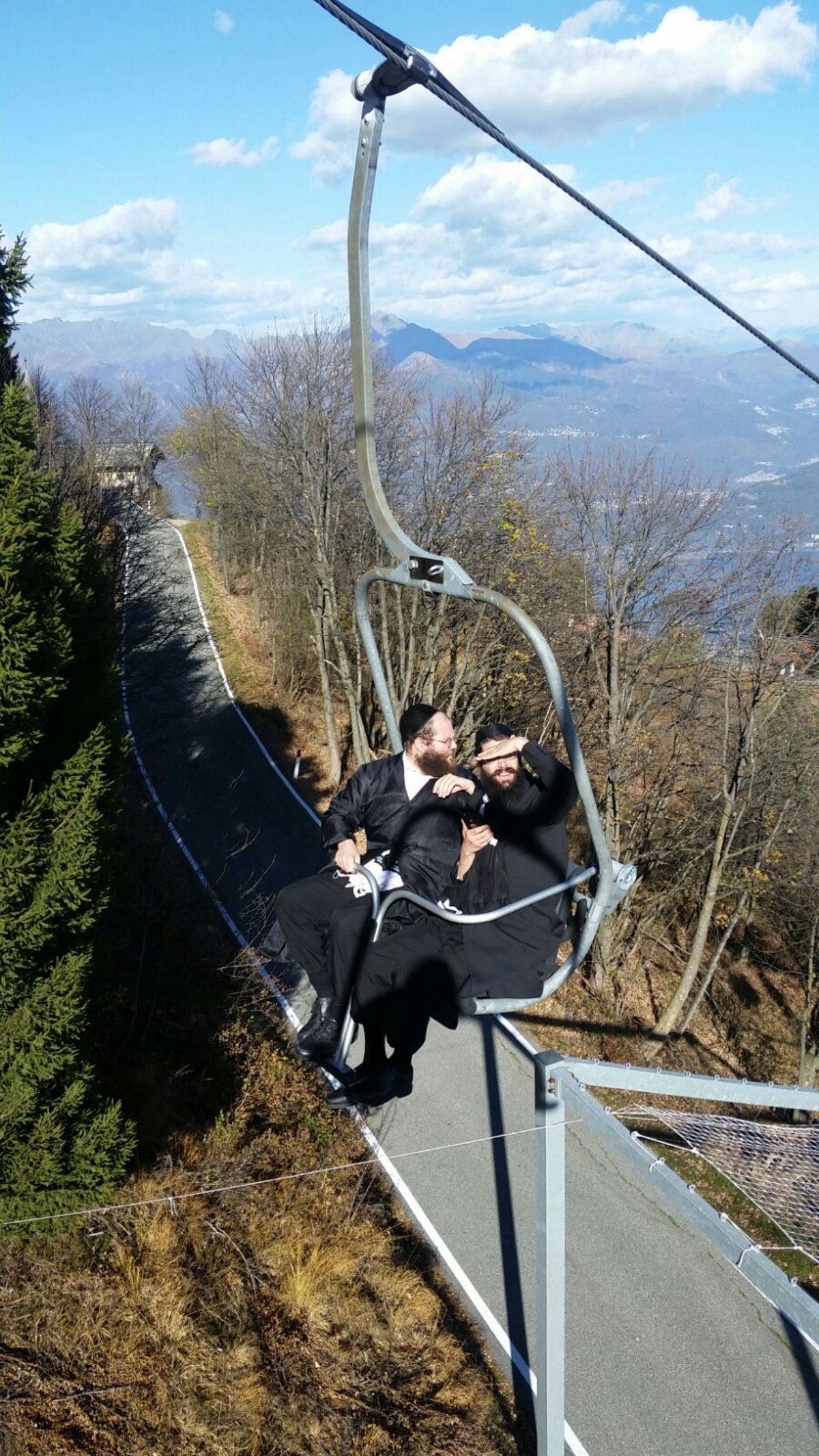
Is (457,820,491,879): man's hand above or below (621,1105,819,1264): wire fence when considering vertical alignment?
above

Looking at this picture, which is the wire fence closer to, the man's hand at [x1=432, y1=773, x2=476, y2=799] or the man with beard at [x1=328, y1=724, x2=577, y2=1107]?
the man with beard at [x1=328, y1=724, x2=577, y2=1107]

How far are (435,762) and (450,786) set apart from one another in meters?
0.14

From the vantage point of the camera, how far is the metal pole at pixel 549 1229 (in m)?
4.39

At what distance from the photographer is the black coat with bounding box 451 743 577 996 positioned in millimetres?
4477

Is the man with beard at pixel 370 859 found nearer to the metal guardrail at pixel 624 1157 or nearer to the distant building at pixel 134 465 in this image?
the metal guardrail at pixel 624 1157

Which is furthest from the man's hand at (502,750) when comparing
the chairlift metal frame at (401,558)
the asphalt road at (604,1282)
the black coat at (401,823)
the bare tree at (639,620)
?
the bare tree at (639,620)

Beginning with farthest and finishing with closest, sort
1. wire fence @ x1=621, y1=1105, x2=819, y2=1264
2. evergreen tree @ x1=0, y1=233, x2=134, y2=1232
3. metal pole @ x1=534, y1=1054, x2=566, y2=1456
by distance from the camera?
evergreen tree @ x1=0, y1=233, x2=134, y2=1232, wire fence @ x1=621, y1=1105, x2=819, y2=1264, metal pole @ x1=534, y1=1054, x2=566, y2=1456

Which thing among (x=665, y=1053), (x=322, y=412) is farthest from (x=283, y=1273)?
(x=322, y=412)

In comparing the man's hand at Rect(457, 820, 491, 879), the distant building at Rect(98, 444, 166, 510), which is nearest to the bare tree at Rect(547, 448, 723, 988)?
the man's hand at Rect(457, 820, 491, 879)

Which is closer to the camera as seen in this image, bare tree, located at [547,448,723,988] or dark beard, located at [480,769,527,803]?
dark beard, located at [480,769,527,803]

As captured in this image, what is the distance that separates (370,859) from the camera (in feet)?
15.9

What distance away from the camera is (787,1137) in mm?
5762

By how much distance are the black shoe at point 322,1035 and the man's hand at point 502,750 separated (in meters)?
1.53

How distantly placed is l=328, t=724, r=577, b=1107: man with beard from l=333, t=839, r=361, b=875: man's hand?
0.41 m
